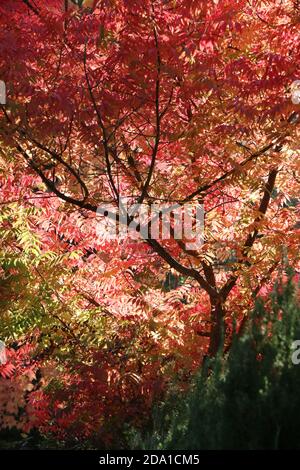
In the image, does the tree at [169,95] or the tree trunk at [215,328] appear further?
the tree trunk at [215,328]

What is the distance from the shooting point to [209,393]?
526 centimetres

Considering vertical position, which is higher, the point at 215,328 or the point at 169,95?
the point at 169,95

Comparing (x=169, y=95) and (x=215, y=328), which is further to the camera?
(x=215, y=328)

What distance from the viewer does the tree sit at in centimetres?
644

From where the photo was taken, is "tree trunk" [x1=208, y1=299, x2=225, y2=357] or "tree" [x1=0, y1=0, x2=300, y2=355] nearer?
"tree" [x1=0, y1=0, x2=300, y2=355]

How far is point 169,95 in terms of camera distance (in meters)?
7.03

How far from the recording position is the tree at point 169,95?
6.44 metres

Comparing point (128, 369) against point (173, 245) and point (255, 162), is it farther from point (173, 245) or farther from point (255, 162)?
point (255, 162)

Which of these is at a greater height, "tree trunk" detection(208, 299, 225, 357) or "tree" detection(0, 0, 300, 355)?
"tree" detection(0, 0, 300, 355)

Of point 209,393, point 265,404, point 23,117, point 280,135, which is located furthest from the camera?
point 280,135

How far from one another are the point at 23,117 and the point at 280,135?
282 cm

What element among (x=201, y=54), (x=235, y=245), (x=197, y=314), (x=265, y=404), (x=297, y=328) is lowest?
(x=265, y=404)

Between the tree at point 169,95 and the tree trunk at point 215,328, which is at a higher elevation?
the tree at point 169,95

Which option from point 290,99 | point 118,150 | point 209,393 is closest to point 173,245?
point 118,150
